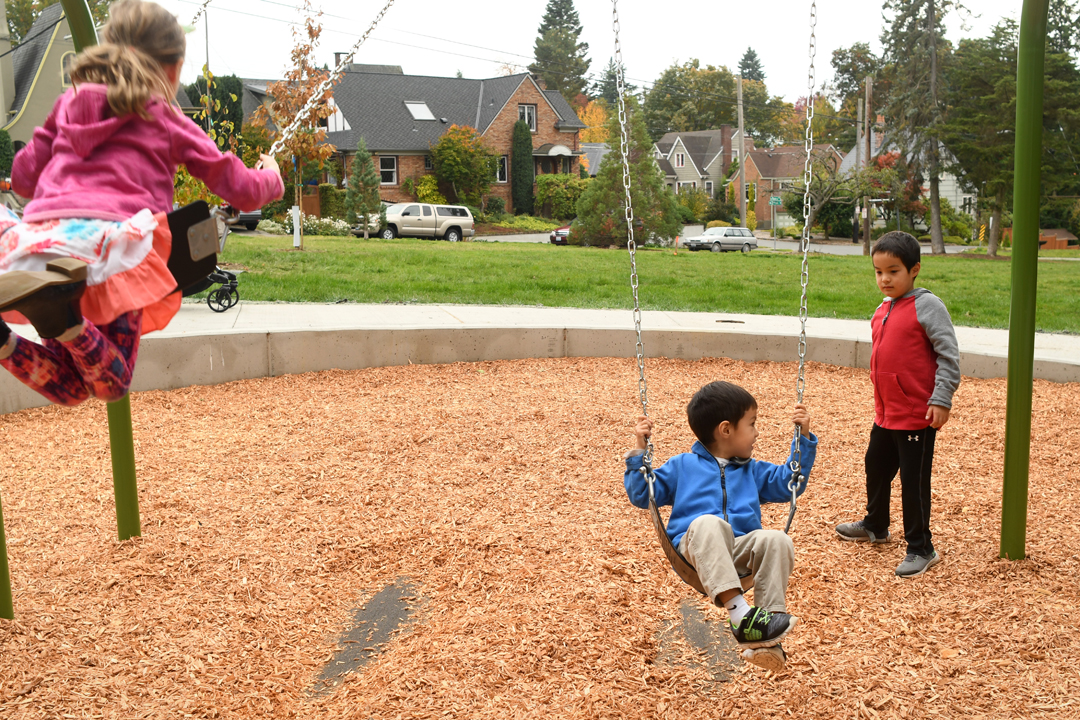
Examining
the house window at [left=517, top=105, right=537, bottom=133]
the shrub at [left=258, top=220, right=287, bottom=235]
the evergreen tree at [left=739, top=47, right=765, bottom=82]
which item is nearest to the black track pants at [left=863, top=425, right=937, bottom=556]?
the shrub at [left=258, top=220, right=287, bottom=235]

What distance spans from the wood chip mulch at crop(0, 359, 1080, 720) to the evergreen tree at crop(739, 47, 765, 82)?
104 meters

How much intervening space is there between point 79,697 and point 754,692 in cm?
217

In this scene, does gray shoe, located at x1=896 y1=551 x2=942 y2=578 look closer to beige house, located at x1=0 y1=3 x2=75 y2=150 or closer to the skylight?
beige house, located at x1=0 y1=3 x2=75 y2=150

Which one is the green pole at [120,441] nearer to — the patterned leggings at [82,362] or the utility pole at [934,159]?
the patterned leggings at [82,362]

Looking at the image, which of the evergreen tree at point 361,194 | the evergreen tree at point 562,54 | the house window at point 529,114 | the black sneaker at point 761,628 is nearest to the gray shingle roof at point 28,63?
the evergreen tree at point 361,194

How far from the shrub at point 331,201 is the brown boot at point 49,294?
33724 mm

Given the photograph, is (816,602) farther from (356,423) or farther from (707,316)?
(707,316)

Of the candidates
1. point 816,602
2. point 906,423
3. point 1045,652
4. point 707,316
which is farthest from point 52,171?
point 707,316

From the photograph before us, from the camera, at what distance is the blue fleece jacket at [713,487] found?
107 inches

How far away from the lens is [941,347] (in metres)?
3.52

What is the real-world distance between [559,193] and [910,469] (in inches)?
1504

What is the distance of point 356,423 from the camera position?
6.01 meters

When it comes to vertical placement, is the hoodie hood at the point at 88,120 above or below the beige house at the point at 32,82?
below

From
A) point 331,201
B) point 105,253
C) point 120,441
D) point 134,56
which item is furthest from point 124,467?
point 331,201
